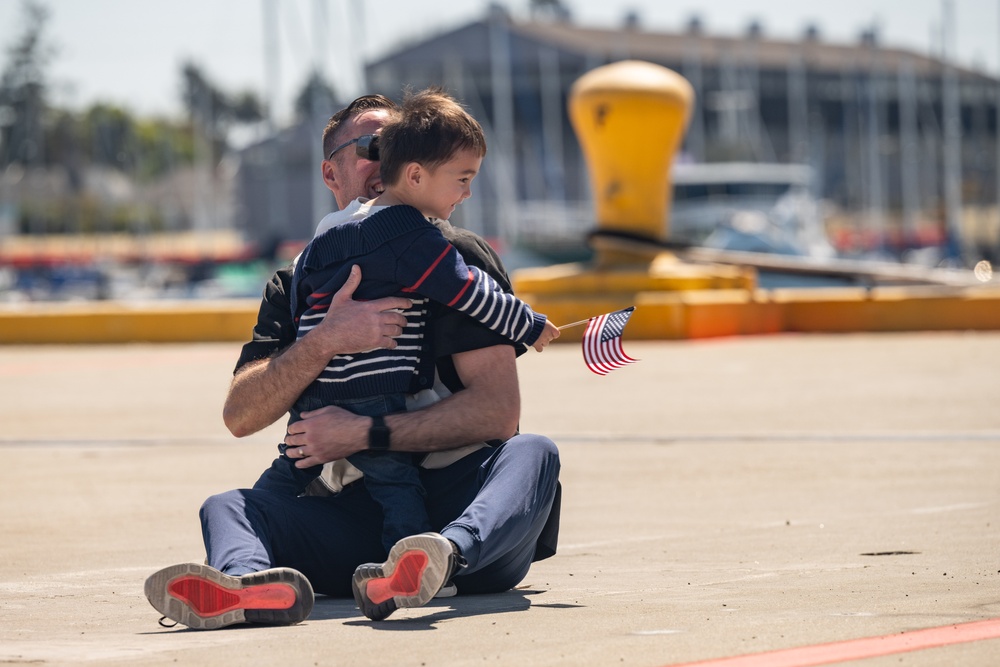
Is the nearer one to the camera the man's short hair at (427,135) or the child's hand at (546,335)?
the man's short hair at (427,135)

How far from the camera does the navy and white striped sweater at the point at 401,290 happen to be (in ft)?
11.6

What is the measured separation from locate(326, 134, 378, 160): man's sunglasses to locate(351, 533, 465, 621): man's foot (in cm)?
113

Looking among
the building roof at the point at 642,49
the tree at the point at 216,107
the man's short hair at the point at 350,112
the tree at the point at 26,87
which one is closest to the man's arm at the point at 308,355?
the man's short hair at the point at 350,112

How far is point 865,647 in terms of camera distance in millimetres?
2822

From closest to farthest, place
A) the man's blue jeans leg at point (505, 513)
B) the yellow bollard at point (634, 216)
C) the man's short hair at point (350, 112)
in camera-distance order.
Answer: the man's blue jeans leg at point (505, 513) < the man's short hair at point (350, 112) < the yellow bollard at point (634, 216)

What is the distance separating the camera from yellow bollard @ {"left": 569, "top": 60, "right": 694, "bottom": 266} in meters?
14.7

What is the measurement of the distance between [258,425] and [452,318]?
57cm

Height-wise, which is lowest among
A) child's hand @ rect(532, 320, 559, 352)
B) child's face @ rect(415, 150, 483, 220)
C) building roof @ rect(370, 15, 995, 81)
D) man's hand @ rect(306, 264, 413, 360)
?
child's hand @ rect(532, 320, 559, 352)

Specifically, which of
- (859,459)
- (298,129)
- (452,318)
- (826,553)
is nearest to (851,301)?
(859,459)

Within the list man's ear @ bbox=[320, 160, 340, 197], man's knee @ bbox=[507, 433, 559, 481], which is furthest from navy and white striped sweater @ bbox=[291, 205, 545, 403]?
man's ear @ bbox=[320, 160, 340, 197]

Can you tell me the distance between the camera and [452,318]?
3623 mm

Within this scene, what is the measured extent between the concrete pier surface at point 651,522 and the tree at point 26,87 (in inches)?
3171

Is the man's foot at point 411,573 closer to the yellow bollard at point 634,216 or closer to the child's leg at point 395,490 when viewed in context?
the child's leg at point 395,490

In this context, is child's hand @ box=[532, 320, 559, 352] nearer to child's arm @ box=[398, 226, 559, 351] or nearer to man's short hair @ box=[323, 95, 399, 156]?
child's arm @ box=[398, 226, 559, 351]
